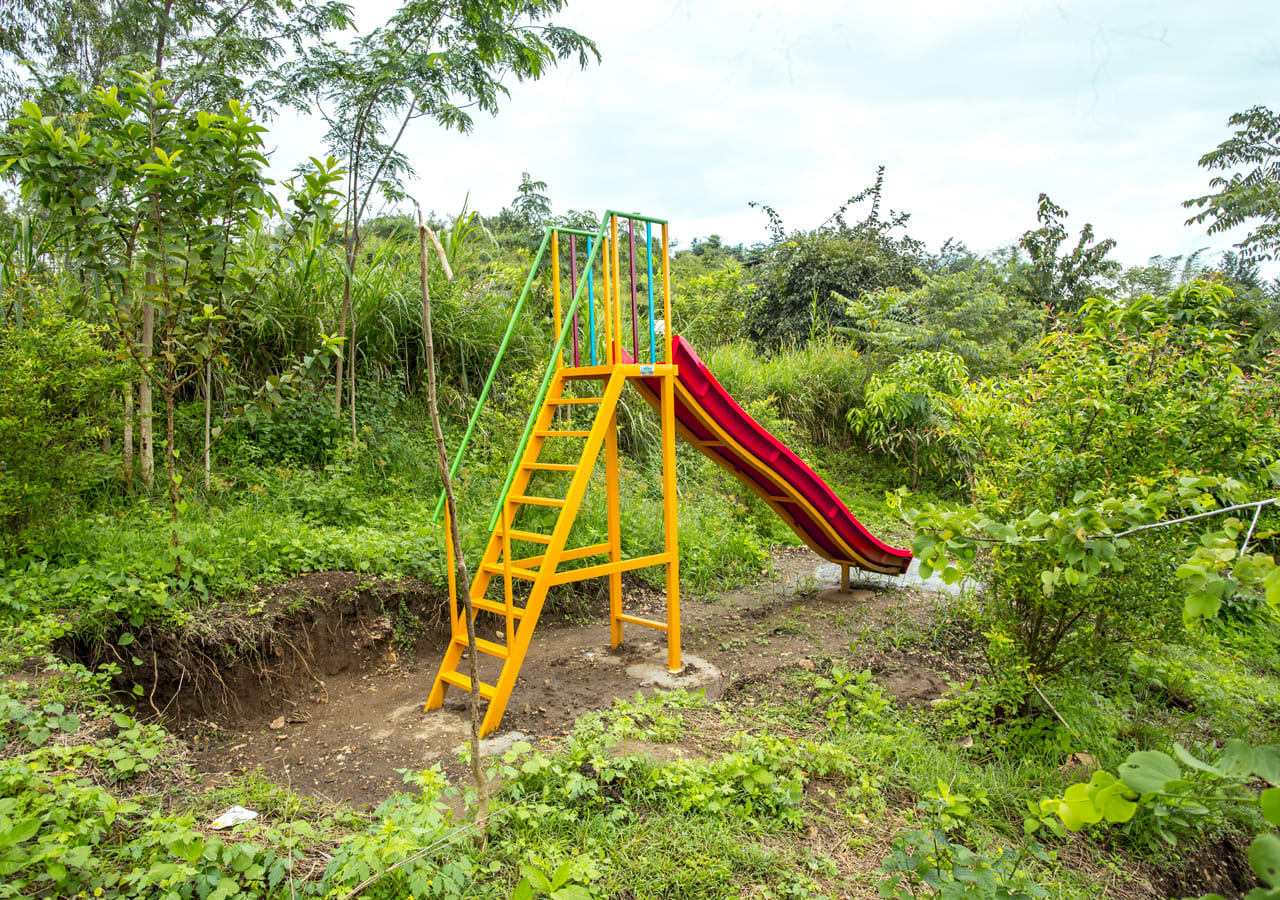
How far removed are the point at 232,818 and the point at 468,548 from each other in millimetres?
2675

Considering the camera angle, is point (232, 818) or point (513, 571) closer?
point (232, 818)

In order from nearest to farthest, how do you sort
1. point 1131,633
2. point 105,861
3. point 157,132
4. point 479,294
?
1. point 105,861
2. point 1131,633
3. point 157,132
4. point 479,294

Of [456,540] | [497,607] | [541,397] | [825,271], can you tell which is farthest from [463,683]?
[825,271]

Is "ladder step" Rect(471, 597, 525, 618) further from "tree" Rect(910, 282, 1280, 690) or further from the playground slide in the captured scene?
"tree" Rect(910, 282, 1280, 690)

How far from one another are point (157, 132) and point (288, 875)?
138 inches

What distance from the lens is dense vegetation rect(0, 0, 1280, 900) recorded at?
6.93ft

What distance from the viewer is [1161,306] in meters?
3.74

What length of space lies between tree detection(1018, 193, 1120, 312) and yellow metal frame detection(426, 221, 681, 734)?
12.0m

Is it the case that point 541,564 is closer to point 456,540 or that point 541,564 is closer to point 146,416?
→ point 456,540

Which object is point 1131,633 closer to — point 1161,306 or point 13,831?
point 1161,306

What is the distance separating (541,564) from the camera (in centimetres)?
414

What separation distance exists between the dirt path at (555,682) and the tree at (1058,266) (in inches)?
412

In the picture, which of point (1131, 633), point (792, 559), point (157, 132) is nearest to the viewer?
point (1131, 633)

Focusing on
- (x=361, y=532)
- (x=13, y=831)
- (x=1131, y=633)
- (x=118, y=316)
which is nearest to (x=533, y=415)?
(x=361, y=532)
